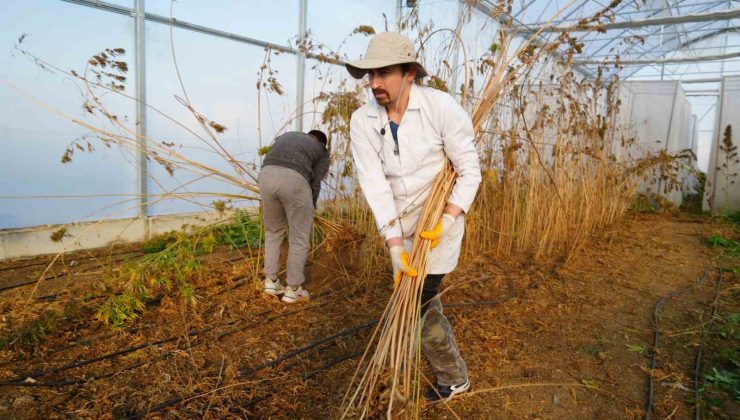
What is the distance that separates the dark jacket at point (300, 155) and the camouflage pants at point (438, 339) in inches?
51.1

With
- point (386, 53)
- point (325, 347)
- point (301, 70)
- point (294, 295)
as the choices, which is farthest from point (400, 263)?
point (301, 70)

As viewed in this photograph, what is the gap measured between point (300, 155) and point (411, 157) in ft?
4.06

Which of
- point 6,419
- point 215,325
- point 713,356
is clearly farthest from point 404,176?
point 713,356

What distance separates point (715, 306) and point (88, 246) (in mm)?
4889

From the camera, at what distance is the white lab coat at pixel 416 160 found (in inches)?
64.4

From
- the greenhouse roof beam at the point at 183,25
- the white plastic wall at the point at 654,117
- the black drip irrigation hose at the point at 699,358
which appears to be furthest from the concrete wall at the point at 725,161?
the greenhouse roof beam at the point at 183,25

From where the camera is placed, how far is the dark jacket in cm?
273

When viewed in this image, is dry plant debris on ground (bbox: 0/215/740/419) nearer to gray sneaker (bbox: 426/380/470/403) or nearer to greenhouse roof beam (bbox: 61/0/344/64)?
gray sneaker (bbox: 426/380/470/403)

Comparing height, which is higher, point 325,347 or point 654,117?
point 654,117

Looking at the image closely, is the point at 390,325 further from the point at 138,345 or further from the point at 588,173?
the point at 588,173

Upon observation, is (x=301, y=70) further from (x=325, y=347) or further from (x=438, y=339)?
(x=438, y=339)

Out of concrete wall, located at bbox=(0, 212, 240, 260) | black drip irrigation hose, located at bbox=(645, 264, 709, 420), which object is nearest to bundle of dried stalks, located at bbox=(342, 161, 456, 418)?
black drip irrigation hose, located at bbox=(645, 264, 709, 420)

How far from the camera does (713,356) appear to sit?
233cm

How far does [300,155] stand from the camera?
9.08ft
